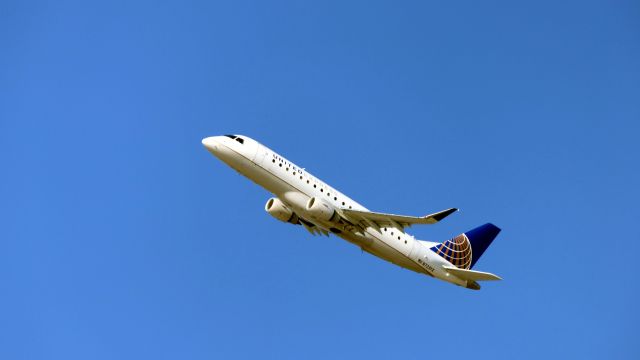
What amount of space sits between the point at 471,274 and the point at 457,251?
4827mm

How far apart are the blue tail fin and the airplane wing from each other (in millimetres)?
8695

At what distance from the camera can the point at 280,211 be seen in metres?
59.4

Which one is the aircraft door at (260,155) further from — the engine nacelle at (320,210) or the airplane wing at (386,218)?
the airplane wing at (386,218)

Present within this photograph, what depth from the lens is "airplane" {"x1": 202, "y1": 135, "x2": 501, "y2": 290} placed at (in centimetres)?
5497

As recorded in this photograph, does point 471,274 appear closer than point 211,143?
No

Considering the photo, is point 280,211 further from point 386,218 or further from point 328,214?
point 386,218

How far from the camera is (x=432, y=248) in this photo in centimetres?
6253

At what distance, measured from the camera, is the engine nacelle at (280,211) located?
195 feet

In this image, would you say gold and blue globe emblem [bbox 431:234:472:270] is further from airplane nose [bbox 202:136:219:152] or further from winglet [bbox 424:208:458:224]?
airplane nose [bbox 202:136:219:152]

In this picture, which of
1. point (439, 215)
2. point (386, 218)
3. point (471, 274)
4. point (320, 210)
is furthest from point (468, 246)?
point (320, 210)

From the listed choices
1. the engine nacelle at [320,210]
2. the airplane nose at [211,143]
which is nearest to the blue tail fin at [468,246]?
the engine nacelle at [320,210]

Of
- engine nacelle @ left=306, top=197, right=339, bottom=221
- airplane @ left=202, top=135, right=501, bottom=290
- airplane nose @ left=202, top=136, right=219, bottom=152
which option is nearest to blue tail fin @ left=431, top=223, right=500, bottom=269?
airplane @ left=202, top=135, right=501, bottom=290

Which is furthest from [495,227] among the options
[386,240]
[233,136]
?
[233,136]

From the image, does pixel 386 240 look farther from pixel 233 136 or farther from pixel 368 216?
pixel 233 136
